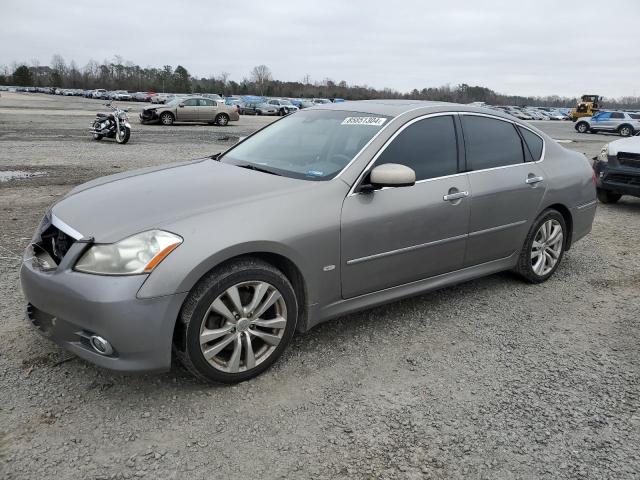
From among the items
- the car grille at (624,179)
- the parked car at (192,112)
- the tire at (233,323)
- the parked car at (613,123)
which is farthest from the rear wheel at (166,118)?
the parked car at (613,123)

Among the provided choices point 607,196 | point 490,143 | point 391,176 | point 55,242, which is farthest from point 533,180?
point 607,196

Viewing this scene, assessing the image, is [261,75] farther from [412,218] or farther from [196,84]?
[412,218]

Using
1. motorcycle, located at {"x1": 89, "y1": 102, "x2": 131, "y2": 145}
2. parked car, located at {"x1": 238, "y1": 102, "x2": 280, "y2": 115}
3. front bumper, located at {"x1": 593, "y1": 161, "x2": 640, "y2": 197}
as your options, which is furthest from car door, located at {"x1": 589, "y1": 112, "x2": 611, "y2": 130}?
motorcycle, located at {"x1": 89, "y1": 102, "x2": 131, "y2": 145}

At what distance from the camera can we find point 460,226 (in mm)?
3955

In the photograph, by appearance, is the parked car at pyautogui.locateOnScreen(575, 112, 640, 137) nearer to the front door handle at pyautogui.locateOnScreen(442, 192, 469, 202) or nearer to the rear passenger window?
the rear passenger window

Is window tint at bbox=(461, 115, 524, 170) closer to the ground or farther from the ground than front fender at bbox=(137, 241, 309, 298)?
farther from the ground

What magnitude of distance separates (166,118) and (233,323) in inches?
996

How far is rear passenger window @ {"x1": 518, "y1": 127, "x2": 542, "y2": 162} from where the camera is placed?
4684 millimetres

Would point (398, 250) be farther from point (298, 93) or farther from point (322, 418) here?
point (298, 93)

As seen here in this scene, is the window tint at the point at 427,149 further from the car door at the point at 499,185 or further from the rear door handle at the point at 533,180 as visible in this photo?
the rear door handle at the point at 533,180

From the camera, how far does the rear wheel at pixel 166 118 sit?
2625cm

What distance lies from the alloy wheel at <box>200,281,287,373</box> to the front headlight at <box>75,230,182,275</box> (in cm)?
39

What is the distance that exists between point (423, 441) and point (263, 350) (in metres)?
1.03

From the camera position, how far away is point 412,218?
362 centimetres
